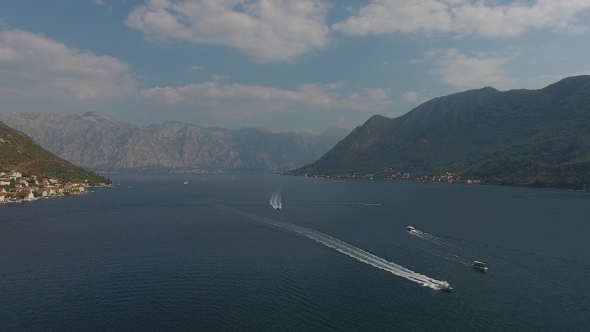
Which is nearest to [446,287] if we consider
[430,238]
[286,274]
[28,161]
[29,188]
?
[286,274]

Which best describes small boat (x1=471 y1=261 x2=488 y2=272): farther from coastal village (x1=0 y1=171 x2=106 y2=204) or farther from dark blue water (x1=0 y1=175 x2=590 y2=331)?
coastal village (x1=0 y1=171 x2=106 y2=204)

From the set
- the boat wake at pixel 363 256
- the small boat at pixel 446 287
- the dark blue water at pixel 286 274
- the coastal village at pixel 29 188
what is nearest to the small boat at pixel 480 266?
the dark blue water at pixel 286 274

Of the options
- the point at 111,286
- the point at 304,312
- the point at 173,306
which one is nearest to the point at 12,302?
the point at 111,286

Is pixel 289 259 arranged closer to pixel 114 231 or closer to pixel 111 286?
pixel 111 286

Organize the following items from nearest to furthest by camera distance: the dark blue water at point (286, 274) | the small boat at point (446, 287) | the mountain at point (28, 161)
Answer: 1. the dark blue water at point (286, 274)
2. the small boat at point (446, 287)
3. the mountain at point (28, 161)

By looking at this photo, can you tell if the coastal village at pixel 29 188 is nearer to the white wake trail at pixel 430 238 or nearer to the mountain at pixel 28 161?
the mountain at pixel 28 161

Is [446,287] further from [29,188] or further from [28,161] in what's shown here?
[28,161]

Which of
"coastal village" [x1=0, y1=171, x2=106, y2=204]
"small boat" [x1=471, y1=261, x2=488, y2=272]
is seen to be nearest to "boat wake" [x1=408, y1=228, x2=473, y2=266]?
"small boat" [x1=471, y1=261, x2=488, y2=272]
